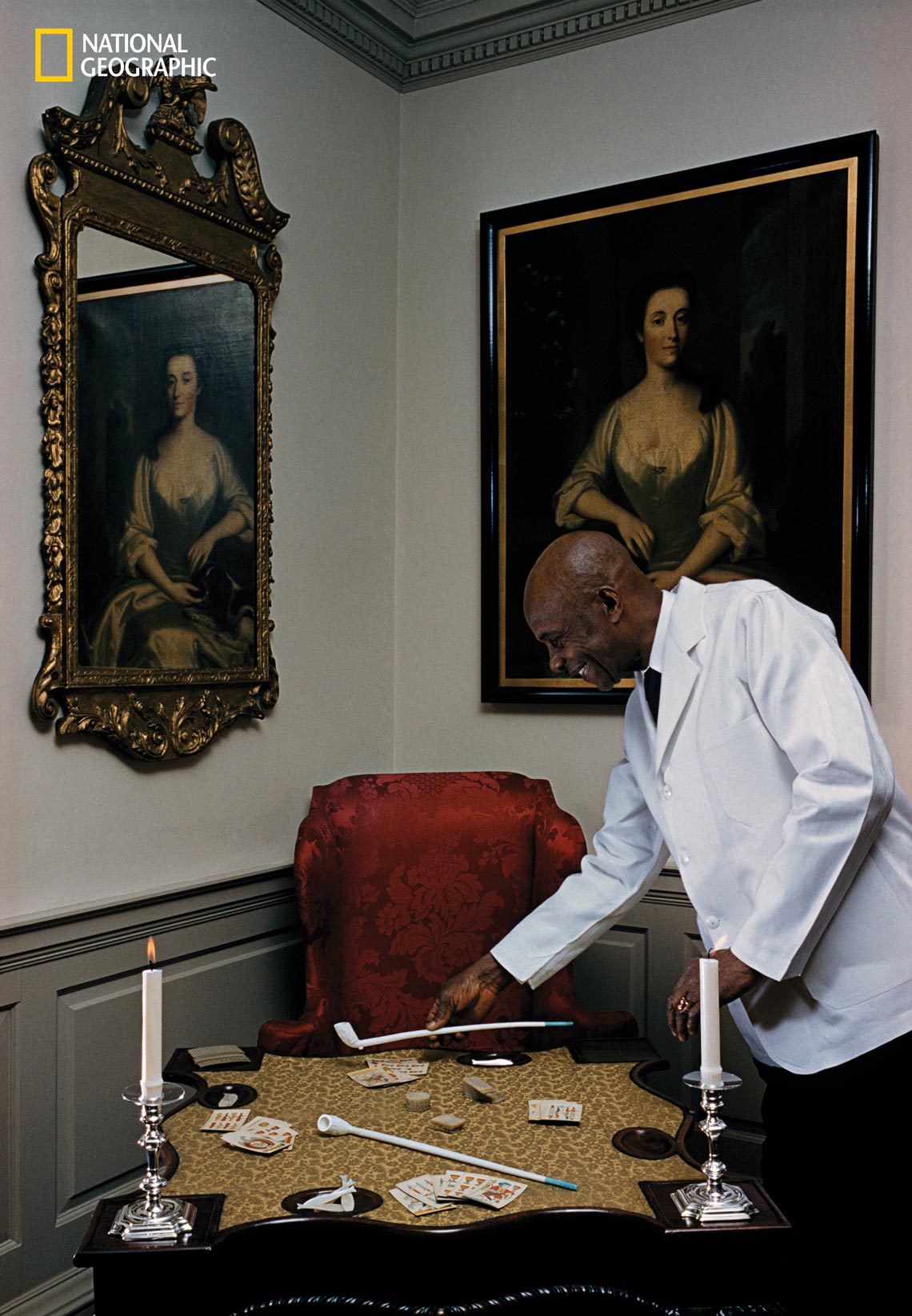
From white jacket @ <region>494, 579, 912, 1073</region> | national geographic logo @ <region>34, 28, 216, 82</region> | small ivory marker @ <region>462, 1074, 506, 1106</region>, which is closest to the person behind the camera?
white jacket @ <region>494, 579, 912, 1073</region>

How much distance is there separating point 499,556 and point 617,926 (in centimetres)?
131

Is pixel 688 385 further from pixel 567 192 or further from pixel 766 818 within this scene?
pixel 766 818

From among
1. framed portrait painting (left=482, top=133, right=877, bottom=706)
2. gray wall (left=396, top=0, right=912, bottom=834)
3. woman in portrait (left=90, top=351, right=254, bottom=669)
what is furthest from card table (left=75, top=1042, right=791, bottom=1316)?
framed portrait painting (left=482, top=133, right=877, bottom=706)

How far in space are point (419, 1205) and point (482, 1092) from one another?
A: 49 cm

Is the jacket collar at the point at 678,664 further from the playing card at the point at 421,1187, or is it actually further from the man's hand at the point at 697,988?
the playing card at the point at 421,1187

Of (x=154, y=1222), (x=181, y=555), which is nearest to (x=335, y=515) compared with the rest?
(x=181, y=555)

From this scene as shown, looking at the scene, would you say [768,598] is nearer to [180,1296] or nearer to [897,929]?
[897,929]

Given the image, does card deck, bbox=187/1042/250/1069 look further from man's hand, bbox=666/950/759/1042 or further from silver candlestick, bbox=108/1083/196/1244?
man's hand, bbox=666/950/759/1042

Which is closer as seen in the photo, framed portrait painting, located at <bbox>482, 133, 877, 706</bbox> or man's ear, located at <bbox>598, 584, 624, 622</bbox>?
man's ear, located at <bbox>598, 584, 624, 622</bbox>

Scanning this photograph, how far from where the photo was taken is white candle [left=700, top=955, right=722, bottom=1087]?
177 cm

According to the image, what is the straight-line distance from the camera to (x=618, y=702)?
3.86 meters

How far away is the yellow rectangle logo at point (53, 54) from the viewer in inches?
112

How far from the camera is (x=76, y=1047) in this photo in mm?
2957

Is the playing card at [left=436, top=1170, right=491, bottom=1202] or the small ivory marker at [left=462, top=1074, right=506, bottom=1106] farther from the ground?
the playing card at [left=436, top=1170, right=491, bottom=1202]
